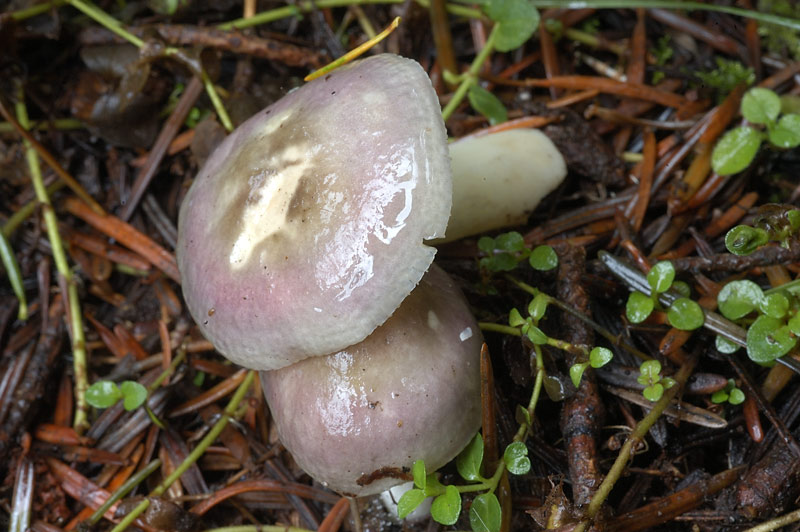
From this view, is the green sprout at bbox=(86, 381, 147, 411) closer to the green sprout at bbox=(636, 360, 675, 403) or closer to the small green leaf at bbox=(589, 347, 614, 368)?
the small green leaf at bbox=(589, 347, 614, 368)

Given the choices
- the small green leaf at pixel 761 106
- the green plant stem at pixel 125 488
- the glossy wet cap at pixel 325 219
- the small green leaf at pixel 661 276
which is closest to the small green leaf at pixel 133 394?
the green plant stem at pixel 125 488

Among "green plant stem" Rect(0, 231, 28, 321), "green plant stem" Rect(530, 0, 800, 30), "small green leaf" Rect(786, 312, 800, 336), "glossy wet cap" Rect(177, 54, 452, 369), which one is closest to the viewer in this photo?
"glossy wet cap" Rect(177, 54, 452, 369)

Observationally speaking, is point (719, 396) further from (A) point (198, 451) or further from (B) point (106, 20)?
(B) point (106, 20)

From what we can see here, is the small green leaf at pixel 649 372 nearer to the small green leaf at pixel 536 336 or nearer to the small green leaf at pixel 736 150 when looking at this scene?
the small green leaf at pixel 536 336

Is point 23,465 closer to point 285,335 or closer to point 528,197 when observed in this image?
point 285,335

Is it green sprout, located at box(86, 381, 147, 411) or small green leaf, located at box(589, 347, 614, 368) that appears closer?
small green leaf, located at box(589, 347, 614, 368)

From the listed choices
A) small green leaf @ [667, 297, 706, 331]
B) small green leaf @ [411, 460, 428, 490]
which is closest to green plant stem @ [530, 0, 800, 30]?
small green leaf @ [667, 297, 706, 331]

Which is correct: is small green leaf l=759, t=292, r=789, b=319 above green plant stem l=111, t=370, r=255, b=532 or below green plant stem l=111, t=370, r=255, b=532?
above
